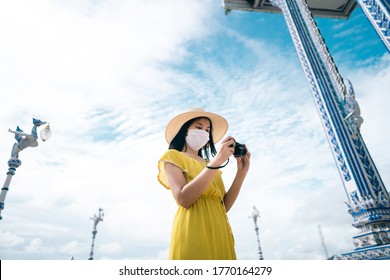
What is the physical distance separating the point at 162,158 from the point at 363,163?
16.7ft

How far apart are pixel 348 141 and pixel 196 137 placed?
4775mm

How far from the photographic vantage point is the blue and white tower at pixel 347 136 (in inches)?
168

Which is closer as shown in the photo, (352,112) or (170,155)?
(170,155)

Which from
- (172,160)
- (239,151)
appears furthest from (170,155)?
(239,151)

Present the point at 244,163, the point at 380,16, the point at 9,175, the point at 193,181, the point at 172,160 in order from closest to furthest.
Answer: the point at 193,181, the point at 172,160, the point at 244,163, the point at 380,16, the point at 9,175

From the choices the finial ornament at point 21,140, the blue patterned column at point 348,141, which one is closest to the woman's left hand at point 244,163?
the blue patterned column at point 348,141

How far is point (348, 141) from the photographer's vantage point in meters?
5.23

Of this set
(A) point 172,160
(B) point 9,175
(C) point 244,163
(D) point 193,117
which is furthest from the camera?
(B) point 9,175

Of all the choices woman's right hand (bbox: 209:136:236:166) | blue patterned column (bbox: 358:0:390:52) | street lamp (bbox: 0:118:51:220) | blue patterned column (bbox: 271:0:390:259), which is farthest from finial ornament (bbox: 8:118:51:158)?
blue patterned column (bbox: 358:0:390:52)

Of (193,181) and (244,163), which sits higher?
(244,163)

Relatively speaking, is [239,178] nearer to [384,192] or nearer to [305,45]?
[384,192]

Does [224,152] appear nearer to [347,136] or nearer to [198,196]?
[198,196]

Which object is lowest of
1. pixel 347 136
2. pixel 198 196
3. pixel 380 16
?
pixel 198 196
